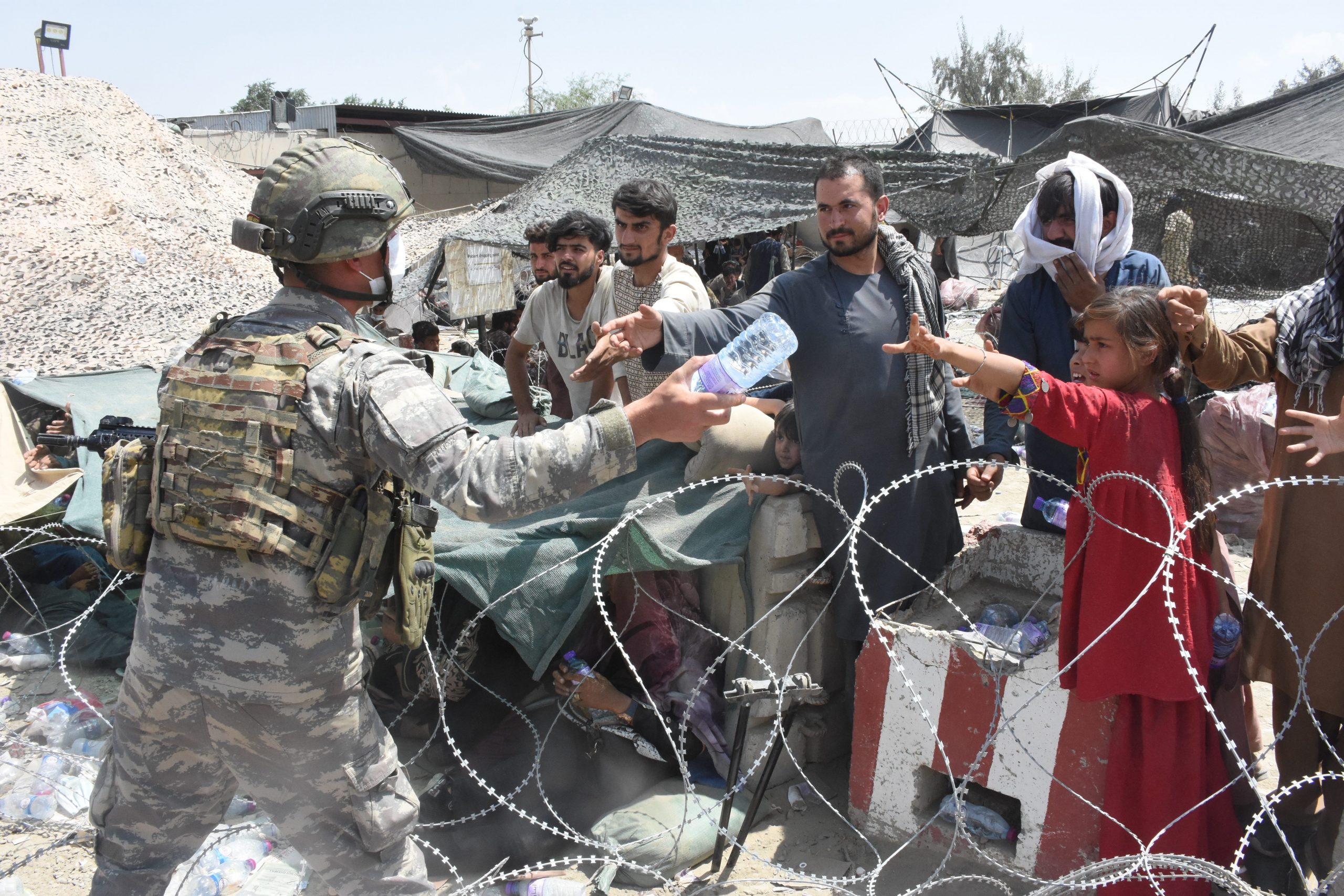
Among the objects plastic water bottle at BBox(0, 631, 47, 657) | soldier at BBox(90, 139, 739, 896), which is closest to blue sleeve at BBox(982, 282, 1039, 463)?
soldier at BBox(90, 139, 739, 896)

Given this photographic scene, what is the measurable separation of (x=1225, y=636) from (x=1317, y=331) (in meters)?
0.84

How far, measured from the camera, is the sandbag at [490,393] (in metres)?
5.19

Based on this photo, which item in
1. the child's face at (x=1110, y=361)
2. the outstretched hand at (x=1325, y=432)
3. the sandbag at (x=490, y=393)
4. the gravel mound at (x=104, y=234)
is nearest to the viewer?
the outstretched hand at (x=1325, y=432)

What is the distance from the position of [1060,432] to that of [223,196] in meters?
14.5

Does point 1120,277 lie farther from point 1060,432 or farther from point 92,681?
point 92,681

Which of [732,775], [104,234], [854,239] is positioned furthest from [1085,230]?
[104,234]

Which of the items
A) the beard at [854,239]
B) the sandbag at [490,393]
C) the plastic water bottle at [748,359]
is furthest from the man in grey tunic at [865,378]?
the sandbag at [490,393]

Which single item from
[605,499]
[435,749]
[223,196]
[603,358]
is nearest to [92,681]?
[435,749]

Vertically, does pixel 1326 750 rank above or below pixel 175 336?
below

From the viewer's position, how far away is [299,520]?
6.40ft

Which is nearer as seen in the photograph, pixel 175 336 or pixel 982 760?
pixel 982 760

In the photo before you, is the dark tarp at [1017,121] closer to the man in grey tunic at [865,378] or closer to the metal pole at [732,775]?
the man in grey tunic at [865,378]

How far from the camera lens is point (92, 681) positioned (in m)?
4.25

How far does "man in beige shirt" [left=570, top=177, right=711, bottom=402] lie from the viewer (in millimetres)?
3940
